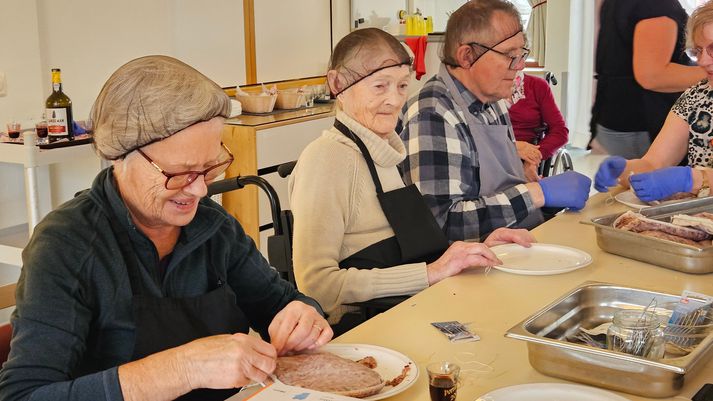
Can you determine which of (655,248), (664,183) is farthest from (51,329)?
(664,183)

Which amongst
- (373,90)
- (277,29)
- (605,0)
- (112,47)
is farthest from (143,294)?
(277,29)

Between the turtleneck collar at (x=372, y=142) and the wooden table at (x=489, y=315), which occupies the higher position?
the turtleneck collar at (x=372, y=142)

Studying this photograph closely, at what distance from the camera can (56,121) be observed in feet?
11.8

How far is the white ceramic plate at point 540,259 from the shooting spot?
6.98 ft

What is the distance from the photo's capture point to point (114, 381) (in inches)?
53.4

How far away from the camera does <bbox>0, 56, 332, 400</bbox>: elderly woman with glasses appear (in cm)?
138

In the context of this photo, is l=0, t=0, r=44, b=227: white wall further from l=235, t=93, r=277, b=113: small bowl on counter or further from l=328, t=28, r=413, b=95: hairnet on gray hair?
l=328, t=28, r=413, b=95: hairnet on gray hair

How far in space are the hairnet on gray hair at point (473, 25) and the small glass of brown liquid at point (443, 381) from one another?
1.61m

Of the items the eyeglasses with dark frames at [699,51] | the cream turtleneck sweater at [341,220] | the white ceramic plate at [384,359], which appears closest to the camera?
the white ceramic plate at [384,359]

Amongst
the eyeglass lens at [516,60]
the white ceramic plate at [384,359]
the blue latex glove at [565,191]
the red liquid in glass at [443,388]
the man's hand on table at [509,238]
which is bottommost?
the white ceramic plate at [384,359]

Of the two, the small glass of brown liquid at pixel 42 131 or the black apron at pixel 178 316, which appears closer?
the black apron at pixel 178 316

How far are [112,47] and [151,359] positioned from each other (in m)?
3.33

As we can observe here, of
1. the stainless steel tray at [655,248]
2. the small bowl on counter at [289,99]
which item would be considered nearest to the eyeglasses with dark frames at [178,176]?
the stainless steel tray at [655,248]

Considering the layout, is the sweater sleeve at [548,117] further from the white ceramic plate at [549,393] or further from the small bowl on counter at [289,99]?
the white ceramic plate at [549,393]
